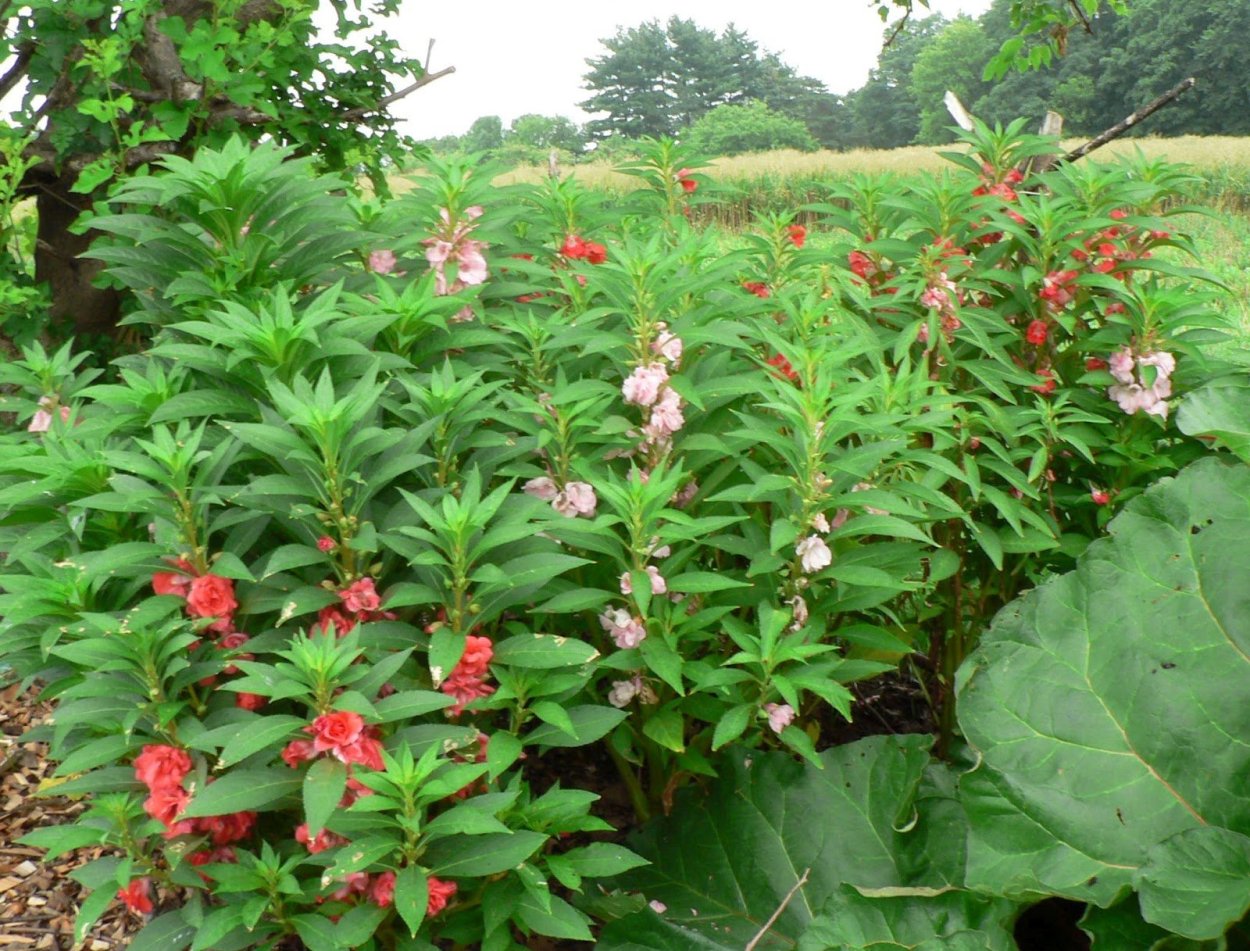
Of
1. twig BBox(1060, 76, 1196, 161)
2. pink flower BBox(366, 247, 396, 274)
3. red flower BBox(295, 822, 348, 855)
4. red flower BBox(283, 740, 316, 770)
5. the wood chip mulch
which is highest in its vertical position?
twig BBox(1060, 76, 1196, 161)

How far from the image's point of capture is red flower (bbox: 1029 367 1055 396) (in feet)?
9.29

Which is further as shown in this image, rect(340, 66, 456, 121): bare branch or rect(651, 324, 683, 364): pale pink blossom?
rect(340, 66, 456, 121): bare branch

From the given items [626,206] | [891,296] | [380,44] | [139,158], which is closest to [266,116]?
[139,158]

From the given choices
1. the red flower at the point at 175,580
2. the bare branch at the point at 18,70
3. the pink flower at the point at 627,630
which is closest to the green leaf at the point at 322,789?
the red flower at the point at 175,580

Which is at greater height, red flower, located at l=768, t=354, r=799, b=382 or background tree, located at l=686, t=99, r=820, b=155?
background tree, located at l=686, t=99, r=820, b=155

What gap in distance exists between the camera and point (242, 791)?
192 cm

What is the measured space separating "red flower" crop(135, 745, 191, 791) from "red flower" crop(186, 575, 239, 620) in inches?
9.5

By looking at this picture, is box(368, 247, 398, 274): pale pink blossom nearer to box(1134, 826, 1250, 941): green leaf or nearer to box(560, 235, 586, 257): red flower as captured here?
box(560, 235, 586, 257): red flower

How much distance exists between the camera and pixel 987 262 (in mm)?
2975

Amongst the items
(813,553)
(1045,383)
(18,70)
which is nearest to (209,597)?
(813,553)

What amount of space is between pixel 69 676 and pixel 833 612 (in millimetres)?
1494

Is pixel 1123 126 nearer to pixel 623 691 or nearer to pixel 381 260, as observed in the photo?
pixel 381 260

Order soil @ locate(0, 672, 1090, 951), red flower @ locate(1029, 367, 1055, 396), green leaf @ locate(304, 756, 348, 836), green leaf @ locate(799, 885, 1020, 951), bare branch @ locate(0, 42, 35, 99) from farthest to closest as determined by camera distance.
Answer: bare branch @ locate(0, 42, 35, 99) < red flower @ locate(1029, 367, 1055, 396) < soil @ locate(0, 672, 1090, 951) < green leaf @ locate(799, 885, 1020, 951) < green leaf @ locate(304, 756, 348, 836)

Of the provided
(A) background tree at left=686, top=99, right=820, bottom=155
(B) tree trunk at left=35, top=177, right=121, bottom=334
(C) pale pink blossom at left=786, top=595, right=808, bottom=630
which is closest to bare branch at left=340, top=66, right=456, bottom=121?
(B) tree trunk at left=35, top=177, right=121, bottom=334
